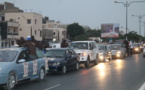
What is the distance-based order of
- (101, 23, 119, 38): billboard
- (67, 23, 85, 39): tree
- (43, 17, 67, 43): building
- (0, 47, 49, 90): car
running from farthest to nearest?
(67, 23, 85, 39): tree
(43, 17, 67, 43): building
(101, 23, 119, 38): billboard
(0, 47, 49, 90): car

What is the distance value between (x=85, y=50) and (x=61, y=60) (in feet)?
18.0

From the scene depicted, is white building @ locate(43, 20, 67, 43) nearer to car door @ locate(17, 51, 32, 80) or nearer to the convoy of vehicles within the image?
the convoy of vehicles

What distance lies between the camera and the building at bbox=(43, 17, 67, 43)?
8049 centimetres

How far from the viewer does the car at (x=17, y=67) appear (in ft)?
38.9

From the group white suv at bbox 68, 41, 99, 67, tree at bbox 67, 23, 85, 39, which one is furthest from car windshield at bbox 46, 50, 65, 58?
tree at bbox 67, 23, 85, 39

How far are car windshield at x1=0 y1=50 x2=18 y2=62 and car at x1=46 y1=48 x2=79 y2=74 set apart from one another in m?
4.96

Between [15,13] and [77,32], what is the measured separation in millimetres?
32437

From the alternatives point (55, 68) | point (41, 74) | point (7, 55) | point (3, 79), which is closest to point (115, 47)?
point (55, 68)

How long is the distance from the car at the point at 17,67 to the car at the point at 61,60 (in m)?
2.61

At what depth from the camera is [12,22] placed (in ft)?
198

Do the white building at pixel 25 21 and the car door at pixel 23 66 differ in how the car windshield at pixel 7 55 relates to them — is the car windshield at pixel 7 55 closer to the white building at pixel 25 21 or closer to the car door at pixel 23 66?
the car door at pixel 23 66

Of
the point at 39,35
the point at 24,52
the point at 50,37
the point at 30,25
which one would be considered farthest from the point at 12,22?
the point at 24,52

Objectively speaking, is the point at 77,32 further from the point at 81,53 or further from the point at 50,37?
the point at 81,53

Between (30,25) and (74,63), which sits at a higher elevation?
(30,25)
